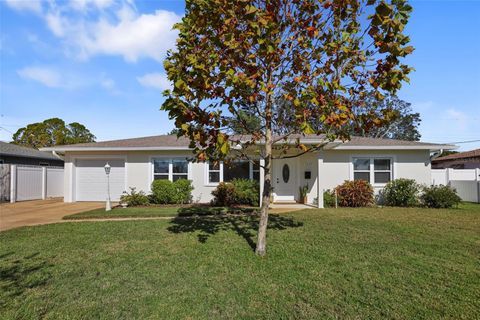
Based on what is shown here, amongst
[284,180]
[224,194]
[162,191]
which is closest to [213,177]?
[224,194]

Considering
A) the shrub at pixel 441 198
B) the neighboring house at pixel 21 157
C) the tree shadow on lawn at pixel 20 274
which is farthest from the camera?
the neighboring house at pixel 21 157

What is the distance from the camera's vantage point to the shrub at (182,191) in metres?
14.0

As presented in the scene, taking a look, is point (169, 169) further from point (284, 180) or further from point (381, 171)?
point (381, 171)

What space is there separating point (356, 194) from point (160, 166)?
9.33 metres

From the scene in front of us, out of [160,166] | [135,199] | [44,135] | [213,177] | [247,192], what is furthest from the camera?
[44,135]

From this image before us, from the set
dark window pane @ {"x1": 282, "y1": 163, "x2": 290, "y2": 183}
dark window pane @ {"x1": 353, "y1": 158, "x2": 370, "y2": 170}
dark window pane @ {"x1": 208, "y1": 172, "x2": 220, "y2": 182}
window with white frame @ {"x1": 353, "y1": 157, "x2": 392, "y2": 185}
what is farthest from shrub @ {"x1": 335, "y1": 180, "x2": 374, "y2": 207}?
dark window pane @ {"x1": 208, "y1": 172, "x2": 220, "y2": 182}

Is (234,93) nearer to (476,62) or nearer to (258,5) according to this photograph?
(258,5)

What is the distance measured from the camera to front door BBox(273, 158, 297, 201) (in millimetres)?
14844

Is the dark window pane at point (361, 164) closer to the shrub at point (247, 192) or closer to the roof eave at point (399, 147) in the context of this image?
the roof eave at point (399, 147)

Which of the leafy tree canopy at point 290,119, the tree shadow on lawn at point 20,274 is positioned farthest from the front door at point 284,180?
the tree shadow on lawn at point 20,274

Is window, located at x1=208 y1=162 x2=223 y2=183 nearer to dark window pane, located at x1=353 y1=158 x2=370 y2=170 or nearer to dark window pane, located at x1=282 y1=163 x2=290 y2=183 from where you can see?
dark window pane, located at x1=282 y1=163 x2=290 y2=183

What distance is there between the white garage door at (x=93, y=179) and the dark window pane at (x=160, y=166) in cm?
189

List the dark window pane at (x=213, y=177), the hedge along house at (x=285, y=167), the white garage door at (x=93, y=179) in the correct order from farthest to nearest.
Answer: the white garage door at (x=93, y=179), the dark window pane at (x=213, y=177), the hedge along house at (x=285, y=167)

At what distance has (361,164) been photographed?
14586 mm
